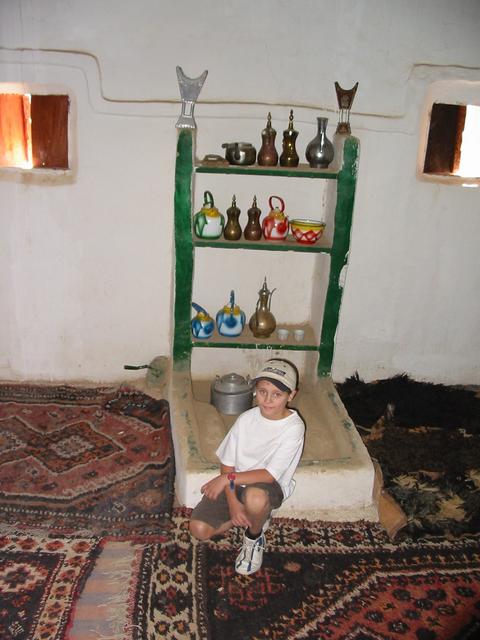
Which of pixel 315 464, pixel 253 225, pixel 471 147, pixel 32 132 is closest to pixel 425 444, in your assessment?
pixel 315 464

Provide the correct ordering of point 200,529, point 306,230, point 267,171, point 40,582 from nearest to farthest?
point 40,582 < point 200,529 < point 267,171 < point 306,230

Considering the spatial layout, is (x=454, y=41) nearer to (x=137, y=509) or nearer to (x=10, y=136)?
(x=10, y=136)

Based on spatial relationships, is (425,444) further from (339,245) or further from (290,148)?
(290,148)

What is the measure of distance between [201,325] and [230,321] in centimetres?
20

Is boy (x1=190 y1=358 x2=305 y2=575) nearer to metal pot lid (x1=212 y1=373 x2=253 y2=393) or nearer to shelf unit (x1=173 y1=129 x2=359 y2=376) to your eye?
metal pot lid (x1=212 y1=373 x2=253 y2=393)

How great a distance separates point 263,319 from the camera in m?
4.18

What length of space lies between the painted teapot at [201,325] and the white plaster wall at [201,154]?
0.42m

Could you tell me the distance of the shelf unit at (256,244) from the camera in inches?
150

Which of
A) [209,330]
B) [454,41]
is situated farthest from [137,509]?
[454,41]

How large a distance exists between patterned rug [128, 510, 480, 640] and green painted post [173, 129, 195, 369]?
121cm

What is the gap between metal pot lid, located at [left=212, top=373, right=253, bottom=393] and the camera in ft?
13.4

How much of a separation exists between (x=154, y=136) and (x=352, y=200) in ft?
4.55

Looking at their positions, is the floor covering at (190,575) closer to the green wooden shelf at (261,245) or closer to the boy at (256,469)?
the boy at (256,469)

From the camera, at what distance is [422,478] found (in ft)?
11.8
